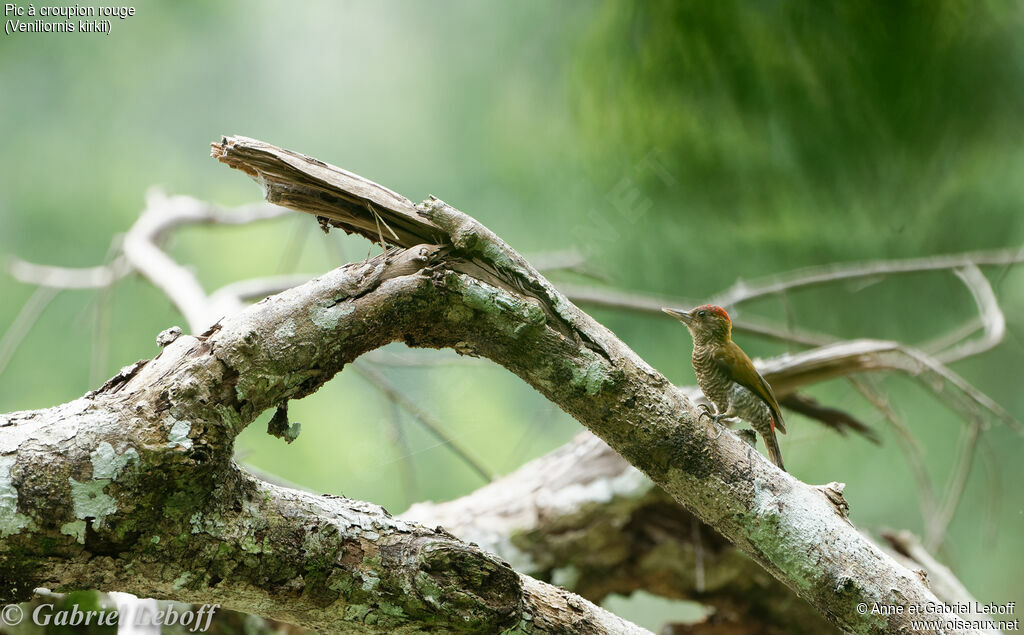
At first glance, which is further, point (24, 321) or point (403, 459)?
point (24, 321)

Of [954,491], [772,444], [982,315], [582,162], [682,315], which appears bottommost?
[772,444]

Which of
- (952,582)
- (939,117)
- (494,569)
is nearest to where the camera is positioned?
(494,569)

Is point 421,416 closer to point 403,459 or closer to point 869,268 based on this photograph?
point 403,459

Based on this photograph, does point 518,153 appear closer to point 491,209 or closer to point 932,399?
point 491,209

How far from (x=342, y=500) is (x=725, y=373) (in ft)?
2.52

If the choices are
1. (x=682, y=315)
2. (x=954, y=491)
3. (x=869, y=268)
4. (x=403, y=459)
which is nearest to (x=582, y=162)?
(x=869, y=268)

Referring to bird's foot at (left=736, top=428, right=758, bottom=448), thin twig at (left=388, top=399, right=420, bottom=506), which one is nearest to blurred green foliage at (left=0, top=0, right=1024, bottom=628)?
thin twig at (left=388, top=399, right=420, bottom=506)

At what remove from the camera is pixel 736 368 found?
4.40 feet

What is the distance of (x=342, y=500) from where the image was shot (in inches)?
38.9

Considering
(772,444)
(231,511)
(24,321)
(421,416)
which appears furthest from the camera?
(24,321)

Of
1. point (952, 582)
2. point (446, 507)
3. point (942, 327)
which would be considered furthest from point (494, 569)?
point (942, 327)

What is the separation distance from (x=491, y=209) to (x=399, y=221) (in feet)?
6.19

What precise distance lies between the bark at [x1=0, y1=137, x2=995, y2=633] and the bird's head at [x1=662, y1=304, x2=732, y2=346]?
0.36 metres

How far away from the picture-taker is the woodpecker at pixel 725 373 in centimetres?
135
